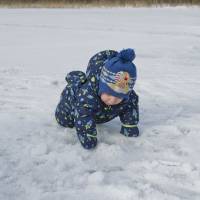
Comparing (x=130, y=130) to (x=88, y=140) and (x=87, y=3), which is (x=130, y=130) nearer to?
(x=88, y=140)

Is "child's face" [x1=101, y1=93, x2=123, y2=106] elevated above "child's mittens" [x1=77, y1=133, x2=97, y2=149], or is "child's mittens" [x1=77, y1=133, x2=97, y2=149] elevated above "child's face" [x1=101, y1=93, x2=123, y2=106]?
"child's face" [x1=101, y1=93, x2=123, y2=106]

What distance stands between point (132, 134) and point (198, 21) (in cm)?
1223

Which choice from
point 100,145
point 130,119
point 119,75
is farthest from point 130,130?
point 119,75

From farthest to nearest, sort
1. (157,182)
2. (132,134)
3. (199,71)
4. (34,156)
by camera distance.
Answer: (199,71) → (132,134) → (34,156) → (157,182)

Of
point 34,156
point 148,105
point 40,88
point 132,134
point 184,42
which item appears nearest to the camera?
point 34,156

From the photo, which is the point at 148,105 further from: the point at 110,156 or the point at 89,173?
the point at 89,173

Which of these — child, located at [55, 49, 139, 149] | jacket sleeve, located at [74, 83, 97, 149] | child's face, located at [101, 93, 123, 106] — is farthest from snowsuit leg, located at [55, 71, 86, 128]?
child's face, located at [101, 93, 123, 106]

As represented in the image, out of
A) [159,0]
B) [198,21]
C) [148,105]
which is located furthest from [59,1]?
[148,105]

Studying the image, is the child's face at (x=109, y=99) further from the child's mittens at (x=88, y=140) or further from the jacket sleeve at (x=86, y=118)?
the child's mittens at (x=88, y=140)

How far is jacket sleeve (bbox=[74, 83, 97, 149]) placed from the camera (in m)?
3.37

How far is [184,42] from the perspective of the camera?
31.9 ft

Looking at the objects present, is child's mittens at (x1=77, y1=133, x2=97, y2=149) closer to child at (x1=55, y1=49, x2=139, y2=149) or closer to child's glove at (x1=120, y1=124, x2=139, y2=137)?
child at (x1=55, y1=49, x2=139, y2=149)

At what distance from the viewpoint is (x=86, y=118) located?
3.46 m

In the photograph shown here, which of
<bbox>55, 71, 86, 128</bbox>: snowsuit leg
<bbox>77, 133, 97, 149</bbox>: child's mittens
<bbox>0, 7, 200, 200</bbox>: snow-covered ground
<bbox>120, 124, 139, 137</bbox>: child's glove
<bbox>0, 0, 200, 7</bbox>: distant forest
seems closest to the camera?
<bbox>0, 7, 200, 200</bbox>: snow-covered ground
